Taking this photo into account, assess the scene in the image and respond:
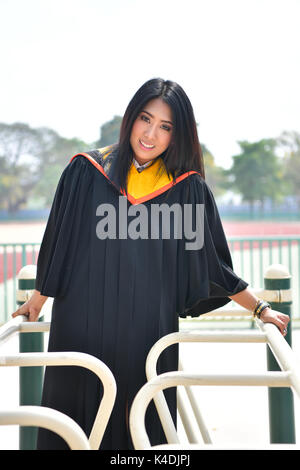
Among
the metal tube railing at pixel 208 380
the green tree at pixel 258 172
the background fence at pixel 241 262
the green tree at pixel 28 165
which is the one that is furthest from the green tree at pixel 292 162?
the metal tube railing at pixel 208 380

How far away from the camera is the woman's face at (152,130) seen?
150cm

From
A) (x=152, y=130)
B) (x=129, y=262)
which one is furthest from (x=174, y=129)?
(x=129, y=262)

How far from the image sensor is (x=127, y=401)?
144 cm

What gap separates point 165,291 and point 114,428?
0.46 metres

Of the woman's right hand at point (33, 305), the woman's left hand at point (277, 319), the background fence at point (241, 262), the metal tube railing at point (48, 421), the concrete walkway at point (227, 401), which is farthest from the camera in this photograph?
the background fence at point (241, 262)

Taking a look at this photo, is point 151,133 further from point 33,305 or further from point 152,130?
point 33,305

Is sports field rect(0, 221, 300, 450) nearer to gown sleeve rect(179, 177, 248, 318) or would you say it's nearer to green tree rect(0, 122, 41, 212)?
gown sleeve rect(179, 177, 248, 318)

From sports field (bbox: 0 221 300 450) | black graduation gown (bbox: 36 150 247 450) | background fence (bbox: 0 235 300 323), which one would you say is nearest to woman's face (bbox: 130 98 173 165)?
black graduation gown (bbox: 36 150 247 450)

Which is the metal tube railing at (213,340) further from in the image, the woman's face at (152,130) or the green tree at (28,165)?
the green tree at (28,165)

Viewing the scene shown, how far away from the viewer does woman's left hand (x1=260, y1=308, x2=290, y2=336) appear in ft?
4.54

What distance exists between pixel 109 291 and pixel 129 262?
4.4 inches
